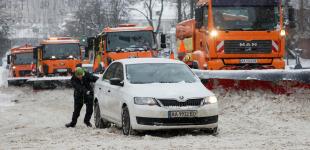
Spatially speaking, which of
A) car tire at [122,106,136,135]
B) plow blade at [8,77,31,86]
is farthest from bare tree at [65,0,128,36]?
car tire at [122,106,136,135]

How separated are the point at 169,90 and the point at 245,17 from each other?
9.43 metres

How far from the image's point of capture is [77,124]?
600 inches

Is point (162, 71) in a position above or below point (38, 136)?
above

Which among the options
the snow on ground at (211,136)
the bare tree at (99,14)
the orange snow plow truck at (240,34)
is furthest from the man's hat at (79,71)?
the bare tree at (99,14)

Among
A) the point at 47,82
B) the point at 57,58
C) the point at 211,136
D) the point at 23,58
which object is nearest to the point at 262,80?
the point at 211,136

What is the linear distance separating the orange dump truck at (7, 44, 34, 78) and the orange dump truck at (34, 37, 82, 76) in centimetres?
672

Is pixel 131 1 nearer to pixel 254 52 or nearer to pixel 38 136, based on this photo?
pixel 254 52

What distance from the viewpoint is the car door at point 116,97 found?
12193 mm

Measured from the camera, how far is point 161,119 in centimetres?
1127

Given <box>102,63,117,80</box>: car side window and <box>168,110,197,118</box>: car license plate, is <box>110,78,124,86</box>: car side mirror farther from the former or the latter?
<box>168,110,197,118</box>: car license plate

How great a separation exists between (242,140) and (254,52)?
1062 cm

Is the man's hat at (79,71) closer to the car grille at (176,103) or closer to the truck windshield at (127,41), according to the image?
the car grille at (176,103)

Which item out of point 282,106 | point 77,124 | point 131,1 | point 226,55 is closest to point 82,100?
point 77,124

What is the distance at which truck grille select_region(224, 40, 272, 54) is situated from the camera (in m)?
20.7
